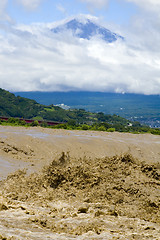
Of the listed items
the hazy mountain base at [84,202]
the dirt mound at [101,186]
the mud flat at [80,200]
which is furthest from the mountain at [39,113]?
the hazy mountain base at [84,202]

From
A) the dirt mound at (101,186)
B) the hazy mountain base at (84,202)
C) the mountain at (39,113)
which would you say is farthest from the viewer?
the mountain at (39,113)

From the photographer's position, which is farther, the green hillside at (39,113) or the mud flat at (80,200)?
the green hillside at (39,113)

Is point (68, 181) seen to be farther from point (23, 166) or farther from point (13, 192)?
point (23, 166)

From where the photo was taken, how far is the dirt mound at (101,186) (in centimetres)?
799

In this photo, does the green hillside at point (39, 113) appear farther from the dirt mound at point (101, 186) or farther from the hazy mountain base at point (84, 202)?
the hazy mountain base at point (84, 202)

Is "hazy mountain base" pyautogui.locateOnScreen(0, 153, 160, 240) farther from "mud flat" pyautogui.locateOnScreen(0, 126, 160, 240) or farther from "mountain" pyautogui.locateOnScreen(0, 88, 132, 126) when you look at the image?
"mountain" pyautogui.locateOnScreen(0, 88, 132, 126)

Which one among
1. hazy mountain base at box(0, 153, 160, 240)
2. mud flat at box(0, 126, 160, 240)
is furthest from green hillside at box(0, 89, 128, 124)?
Result: hazy mountain base at box(0, 153, 160, 240)

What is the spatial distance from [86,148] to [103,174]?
285 inches

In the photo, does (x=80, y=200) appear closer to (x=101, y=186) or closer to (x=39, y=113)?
(x=101, y=186)

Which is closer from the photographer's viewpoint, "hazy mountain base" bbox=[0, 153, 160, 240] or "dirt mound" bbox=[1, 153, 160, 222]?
"hazy mountain base" bbox=[0, 153, 160, 240]

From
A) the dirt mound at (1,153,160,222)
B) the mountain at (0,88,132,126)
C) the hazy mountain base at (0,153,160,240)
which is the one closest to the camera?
the hazy mountain base at (0,153,160,240)

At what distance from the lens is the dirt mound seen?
26.2 feet

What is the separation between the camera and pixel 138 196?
8445 millimetres

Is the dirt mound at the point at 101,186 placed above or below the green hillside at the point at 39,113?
below
